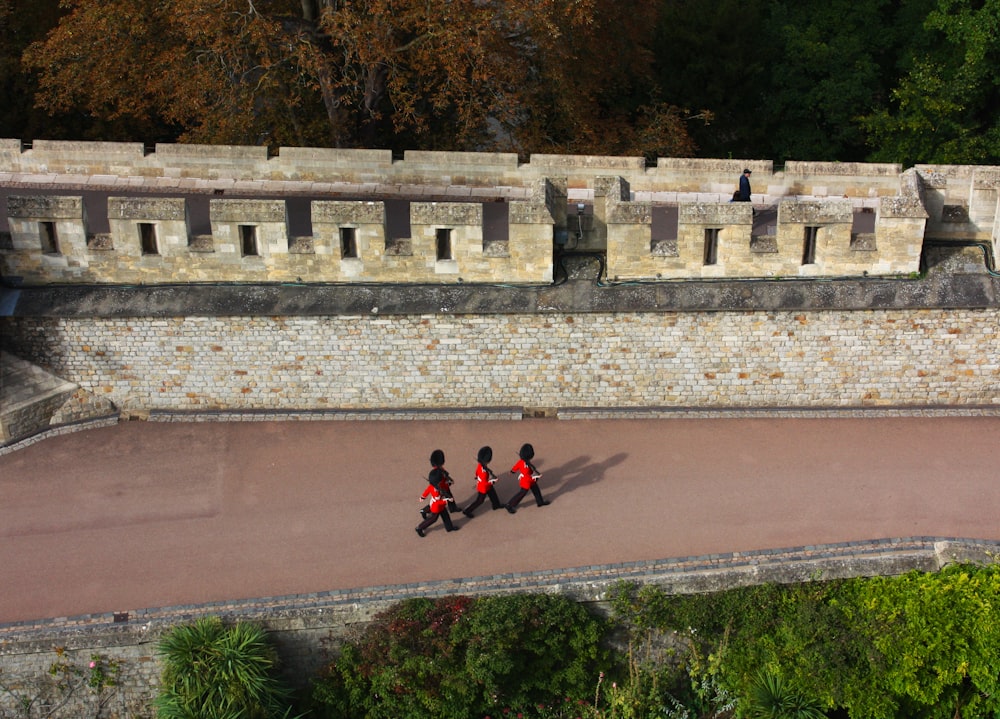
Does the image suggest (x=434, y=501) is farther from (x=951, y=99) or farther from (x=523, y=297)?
(x=951, y=99)

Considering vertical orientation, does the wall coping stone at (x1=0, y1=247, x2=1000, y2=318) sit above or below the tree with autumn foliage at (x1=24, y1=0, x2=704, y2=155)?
below

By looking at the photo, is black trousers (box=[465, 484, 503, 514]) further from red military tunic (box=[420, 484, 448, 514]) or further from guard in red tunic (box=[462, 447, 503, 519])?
red military tunic (box=[420, 484, 448, 514])

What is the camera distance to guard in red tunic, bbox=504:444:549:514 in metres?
16.9

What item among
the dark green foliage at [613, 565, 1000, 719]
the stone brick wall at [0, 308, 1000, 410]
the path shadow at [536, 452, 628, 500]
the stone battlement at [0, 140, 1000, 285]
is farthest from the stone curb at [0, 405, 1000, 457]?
the dark green foliage at [613, 565, 1000, 719]

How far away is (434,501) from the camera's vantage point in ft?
54.0

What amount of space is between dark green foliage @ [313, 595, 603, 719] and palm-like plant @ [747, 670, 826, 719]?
2.00 m

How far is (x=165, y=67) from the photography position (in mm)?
24609

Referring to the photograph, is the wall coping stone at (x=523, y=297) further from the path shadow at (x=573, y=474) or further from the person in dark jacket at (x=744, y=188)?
the person in dark jacket at (x=744, y=188)

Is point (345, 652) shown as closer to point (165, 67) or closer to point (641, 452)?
point (641, 452)

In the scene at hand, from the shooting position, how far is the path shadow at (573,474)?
17.8 metres

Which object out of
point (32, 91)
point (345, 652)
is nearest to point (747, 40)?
point (32, 91)

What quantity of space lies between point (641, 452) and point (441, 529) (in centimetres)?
320

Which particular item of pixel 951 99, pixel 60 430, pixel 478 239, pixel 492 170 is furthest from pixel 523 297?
pixel 951 99

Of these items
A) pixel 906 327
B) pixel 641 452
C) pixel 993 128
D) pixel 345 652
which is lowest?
pixel 345 652
